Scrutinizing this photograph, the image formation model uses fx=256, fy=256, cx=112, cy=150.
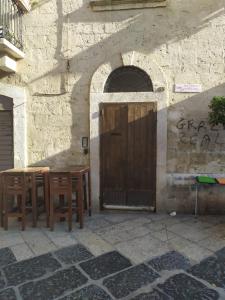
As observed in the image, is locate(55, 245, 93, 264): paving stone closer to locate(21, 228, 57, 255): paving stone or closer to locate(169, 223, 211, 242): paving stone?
locate(21, 228, 57, 255): paving stone

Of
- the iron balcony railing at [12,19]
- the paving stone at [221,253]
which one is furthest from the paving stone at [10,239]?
the iron balcony railing at [12,19]

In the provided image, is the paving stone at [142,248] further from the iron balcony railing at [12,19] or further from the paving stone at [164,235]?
the iron balcony railing at [12,19]

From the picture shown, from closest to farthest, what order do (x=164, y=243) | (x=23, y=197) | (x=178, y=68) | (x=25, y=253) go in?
(x=25, y=253)
(x=164, y=243)
(x=23, y=197)
(x=178, y=68)

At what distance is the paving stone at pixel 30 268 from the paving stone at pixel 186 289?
1.40 m

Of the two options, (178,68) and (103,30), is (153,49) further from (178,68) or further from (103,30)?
(103,30)

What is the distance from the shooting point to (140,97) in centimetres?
516

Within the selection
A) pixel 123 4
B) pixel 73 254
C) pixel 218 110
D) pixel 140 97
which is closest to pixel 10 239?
pixel 73 254

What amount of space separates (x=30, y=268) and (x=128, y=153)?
2.83 m

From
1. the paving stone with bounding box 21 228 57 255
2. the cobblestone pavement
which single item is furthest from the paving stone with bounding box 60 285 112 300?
the paving stone with bounding box 21 228 57 255

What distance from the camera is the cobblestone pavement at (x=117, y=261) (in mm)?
2820

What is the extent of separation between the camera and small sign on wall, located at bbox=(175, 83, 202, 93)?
5066mm

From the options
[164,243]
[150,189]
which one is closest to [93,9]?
[150,189]

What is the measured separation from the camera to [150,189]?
5.32 m

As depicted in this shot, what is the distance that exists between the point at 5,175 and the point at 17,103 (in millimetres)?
1716
